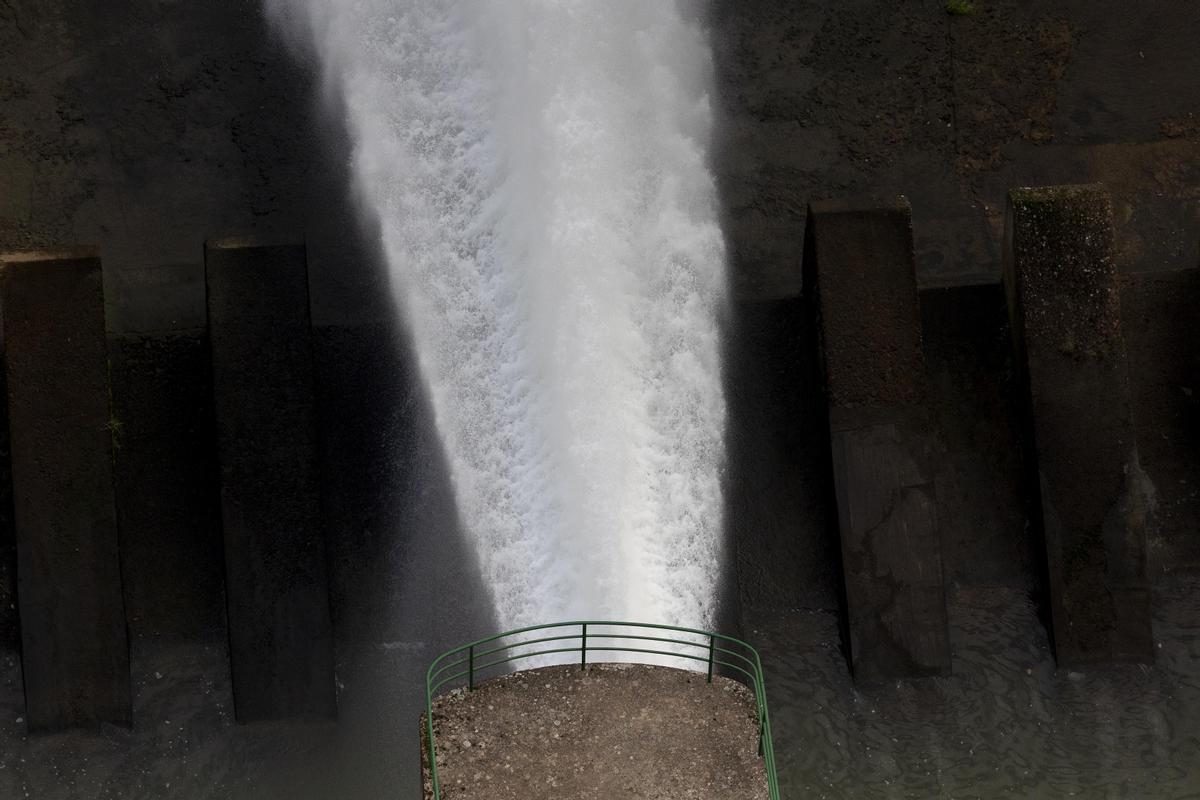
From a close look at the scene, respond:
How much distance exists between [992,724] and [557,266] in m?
5.47

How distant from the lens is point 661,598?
10.5 metres

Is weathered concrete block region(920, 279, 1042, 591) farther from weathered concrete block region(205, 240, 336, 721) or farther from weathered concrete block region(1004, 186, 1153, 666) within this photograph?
weathered concrete block region(205, 240, 336, 721)

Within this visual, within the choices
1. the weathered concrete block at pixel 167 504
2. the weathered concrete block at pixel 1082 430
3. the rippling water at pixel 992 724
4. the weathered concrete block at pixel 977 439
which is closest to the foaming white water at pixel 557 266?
the rippling water at pixel 992 724

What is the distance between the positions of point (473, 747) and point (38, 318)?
518 cm

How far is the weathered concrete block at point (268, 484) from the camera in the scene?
404 inches

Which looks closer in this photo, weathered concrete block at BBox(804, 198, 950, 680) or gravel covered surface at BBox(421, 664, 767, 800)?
gravel covered surface at BBox(421, 664, 767, 800)

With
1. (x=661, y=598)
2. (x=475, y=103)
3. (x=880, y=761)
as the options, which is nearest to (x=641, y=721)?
(x=661, y=598)

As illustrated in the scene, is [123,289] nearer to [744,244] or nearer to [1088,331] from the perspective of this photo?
[744,244]

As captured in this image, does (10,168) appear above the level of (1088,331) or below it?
above

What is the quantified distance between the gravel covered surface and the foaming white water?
1684 mm

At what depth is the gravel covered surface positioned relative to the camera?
8.36m

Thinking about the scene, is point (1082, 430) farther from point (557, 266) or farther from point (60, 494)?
point (60, 494)

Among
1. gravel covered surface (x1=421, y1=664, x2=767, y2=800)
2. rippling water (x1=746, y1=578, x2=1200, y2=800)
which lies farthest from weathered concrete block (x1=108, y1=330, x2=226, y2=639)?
rippling water (x1=746, y1=578, x2=1200, y2=800)

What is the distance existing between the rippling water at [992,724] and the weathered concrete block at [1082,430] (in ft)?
1.35
